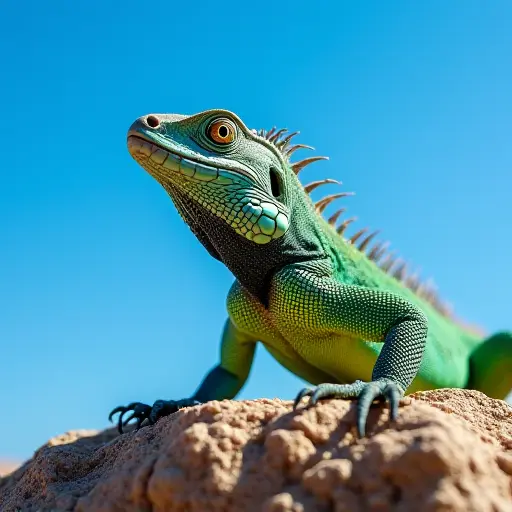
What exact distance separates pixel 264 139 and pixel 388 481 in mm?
3989

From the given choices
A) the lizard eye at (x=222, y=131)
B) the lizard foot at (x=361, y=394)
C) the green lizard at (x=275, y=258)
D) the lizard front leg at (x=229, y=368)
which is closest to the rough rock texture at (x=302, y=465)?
the lizard foot at (x=361, y=394)

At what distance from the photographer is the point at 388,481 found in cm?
292

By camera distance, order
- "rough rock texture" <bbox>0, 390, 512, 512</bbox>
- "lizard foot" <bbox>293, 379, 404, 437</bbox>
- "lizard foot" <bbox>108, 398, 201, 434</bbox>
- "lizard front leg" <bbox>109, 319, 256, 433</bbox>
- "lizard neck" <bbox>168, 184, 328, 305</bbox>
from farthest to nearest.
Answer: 1. "lizard front leg" <bbox>109, 319, 256, 433</bbox>
2. "lizard neck" <bbox>168, 184, 328, 305</bbox>
3. "lizard foot" <bbox>108, 398, 201, 434</bbox>
4. "lizard foot" <bbox>293, 379, 404, 437</bbox>
5. "rough rock texture" <bbox>0, 390, 512, 512</bbox>

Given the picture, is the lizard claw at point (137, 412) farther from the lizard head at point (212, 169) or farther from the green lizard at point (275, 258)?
the lizard head at point (212, 169)

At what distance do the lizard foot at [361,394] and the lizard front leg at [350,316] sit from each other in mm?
797

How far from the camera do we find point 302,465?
3.14 meters

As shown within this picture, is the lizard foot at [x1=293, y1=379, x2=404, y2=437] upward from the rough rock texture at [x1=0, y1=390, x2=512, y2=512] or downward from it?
upward

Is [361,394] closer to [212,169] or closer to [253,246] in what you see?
[253,246]

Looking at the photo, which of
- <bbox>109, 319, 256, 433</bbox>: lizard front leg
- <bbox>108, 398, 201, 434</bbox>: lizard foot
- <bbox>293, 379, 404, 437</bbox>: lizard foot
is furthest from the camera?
<bbox>109, 319, 256, 433</bbox>: lizard front leg

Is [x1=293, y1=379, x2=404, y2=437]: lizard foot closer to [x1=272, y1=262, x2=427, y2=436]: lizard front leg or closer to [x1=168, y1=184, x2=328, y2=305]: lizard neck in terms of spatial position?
[x1=272, y1=262, x2=427, y2=436]: lizard front leg

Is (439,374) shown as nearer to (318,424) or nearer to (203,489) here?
(318,424)

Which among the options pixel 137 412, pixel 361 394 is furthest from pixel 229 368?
pixel 361 394

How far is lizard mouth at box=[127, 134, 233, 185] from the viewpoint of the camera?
536cm

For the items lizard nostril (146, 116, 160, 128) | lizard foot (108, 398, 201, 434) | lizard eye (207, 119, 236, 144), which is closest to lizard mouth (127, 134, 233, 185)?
lizard nostril (146, 116, 160, 128)
